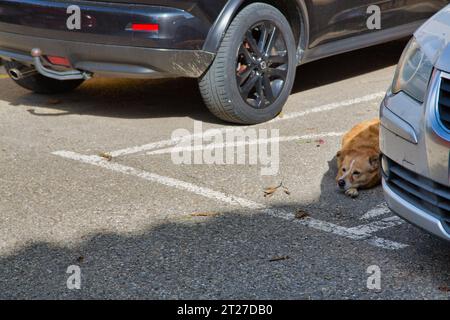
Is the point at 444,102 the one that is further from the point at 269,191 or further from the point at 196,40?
the point at 196,40

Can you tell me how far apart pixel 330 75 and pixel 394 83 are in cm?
393

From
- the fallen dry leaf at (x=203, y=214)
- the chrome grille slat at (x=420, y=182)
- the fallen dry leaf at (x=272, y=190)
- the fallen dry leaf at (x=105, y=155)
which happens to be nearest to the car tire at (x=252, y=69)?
the fallen dry leaf at (x=105, y=155)

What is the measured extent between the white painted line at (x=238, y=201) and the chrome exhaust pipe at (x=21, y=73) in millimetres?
1594

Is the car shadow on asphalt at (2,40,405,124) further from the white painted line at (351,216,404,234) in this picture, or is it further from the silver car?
the silver car

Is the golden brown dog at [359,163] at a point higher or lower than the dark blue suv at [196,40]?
lower

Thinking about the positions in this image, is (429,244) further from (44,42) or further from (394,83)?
(44,42)

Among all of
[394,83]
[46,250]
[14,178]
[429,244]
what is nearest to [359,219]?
[429,244]

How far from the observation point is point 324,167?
233 inches

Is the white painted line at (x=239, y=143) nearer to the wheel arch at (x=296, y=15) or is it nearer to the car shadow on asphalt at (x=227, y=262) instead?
the wheel arch at (x=296, y=15)

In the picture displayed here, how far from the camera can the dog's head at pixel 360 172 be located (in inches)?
214

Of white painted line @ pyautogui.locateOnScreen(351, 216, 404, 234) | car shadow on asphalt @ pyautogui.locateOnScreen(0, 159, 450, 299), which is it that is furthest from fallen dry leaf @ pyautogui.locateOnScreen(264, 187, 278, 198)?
white painted line @ pyautogui.locateOnScreen(351, 216, 404, 234)

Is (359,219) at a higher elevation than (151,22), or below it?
below

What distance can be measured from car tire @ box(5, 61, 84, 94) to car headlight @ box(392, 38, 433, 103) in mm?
4035

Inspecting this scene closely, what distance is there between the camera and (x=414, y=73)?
4324 mm
